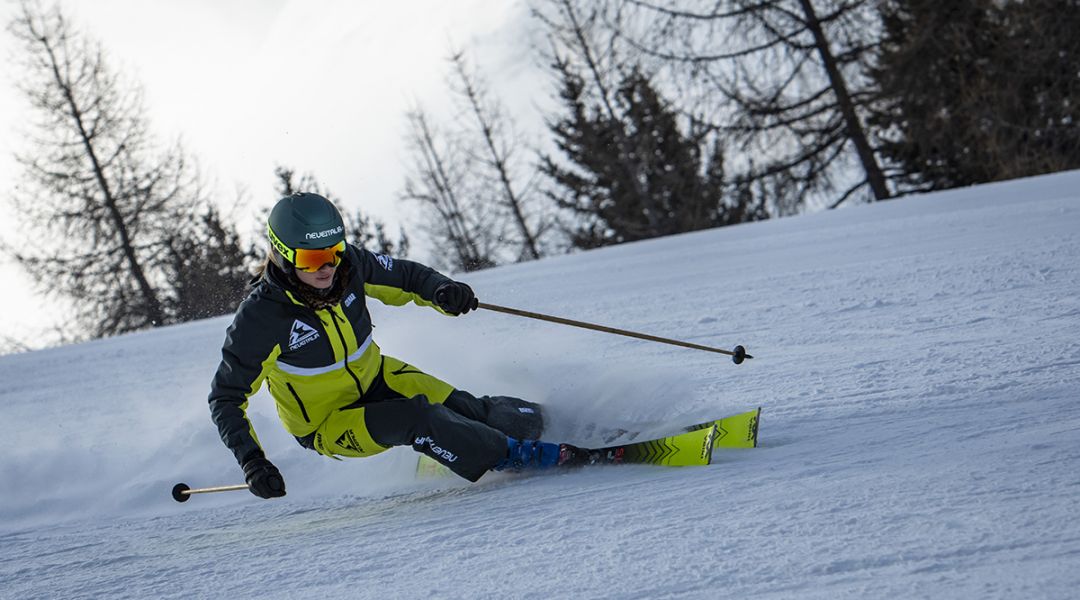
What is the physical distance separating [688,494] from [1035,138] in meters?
18.6

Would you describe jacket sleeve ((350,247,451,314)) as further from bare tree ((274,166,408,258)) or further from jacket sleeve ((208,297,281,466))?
bare tree ((274,166,408,258))

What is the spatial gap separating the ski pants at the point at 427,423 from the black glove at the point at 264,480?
0.48 m

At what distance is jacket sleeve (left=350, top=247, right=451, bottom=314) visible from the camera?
4.62 metres

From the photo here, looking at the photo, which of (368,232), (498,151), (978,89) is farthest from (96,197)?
(978,89)

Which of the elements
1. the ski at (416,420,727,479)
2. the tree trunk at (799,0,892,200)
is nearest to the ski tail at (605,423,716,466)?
the ski at (416,420,727,479)

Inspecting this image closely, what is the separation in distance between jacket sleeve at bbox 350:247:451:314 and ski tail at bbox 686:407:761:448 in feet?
4.72

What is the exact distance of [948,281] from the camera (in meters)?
6.52

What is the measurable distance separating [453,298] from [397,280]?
36 centimetres

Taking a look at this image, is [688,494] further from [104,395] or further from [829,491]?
→ [104,395]

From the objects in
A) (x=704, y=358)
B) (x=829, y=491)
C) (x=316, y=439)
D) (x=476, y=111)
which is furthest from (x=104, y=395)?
(x=476, y=111)

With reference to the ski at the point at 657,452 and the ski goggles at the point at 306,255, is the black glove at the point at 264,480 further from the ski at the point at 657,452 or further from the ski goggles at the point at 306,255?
the ski at the point at 657,452

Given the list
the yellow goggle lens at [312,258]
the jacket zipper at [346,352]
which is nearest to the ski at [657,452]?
the jacket zipper at [346,352]

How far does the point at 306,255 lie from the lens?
3.93 meters

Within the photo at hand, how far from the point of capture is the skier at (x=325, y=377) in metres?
3.96
